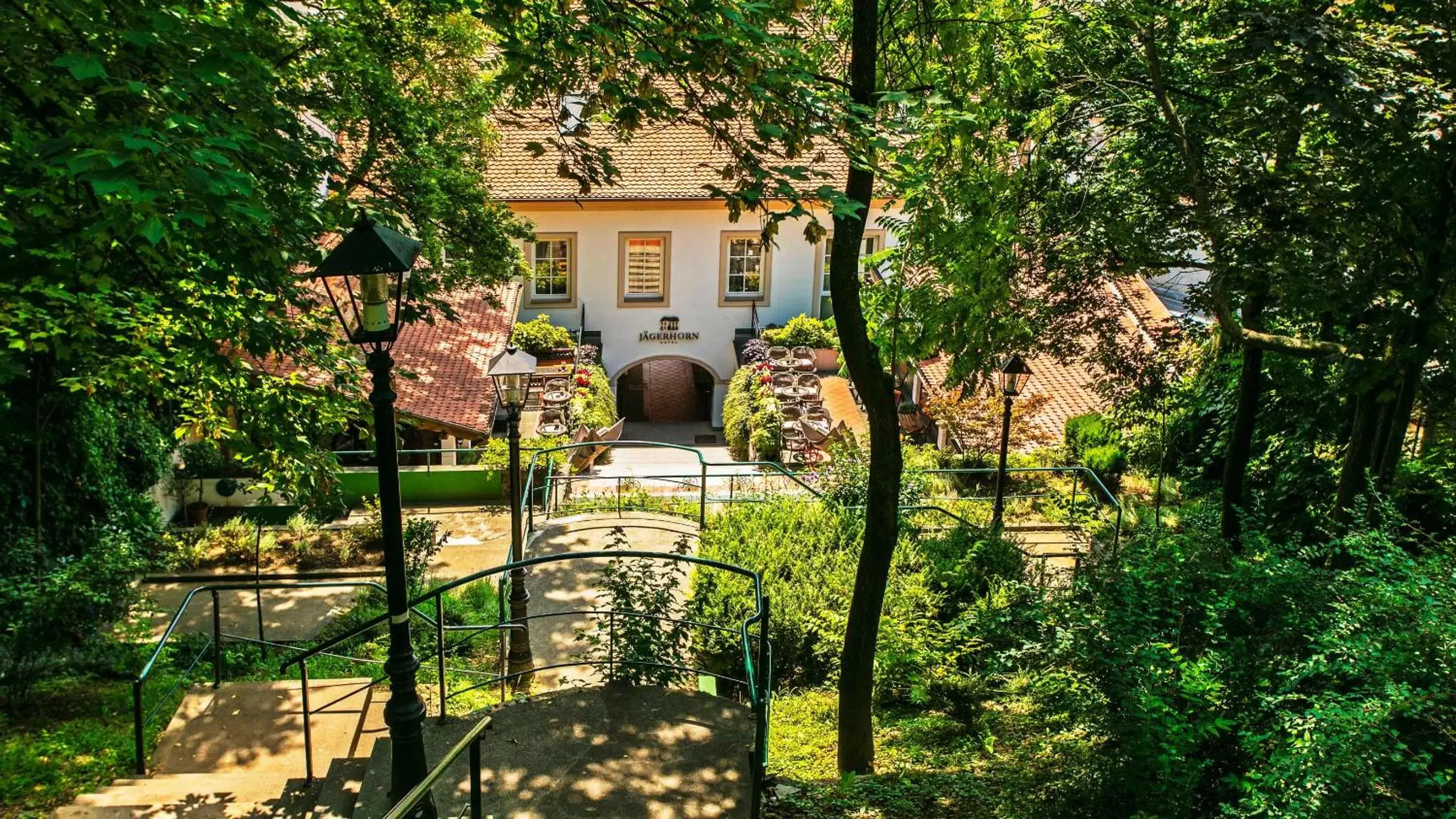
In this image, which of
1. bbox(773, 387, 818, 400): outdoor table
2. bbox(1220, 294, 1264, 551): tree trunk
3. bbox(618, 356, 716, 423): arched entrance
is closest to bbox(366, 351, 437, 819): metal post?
bbox(1220, 294, 1264, 551): tree trunk

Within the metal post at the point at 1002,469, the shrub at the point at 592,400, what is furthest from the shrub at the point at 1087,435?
the shrub at the point at 592,400

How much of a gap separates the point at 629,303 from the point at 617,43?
19.5m

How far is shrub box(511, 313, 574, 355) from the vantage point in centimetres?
2344

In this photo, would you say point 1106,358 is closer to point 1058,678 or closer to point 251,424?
point 1058,678

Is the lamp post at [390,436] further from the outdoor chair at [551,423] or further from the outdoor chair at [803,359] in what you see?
the outdoor chair at [803,359]

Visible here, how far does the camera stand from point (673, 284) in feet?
84.4

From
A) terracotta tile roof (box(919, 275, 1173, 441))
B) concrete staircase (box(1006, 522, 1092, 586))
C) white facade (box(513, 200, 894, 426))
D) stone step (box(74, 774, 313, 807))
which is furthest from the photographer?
white facade (box(513, 200, 894, 426))

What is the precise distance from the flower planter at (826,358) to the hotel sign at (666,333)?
3.50 m

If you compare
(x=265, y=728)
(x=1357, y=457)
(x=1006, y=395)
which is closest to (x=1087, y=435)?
(x=1006, y=395)

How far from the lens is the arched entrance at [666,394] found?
91.6ft

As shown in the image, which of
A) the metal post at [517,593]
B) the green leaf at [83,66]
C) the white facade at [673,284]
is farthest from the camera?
the white facade at [673,284]

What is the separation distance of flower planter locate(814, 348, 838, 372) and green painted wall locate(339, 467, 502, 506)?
9.70 m

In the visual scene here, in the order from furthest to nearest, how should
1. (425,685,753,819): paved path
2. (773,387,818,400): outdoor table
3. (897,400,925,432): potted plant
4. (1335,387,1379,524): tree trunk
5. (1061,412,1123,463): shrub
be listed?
1. (773,387,818,400): outdoor table
2. (897,400,925,432): potted plant
3. (1061,412,1123,463): shrub
4. (1335,387,1379,524): tree trunk
5. (425,685,753,819): paved path

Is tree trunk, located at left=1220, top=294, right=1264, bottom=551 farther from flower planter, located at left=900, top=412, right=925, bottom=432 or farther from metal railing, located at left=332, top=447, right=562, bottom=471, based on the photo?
flower planter, located at left=900, top=412, right=925, bottom=432
